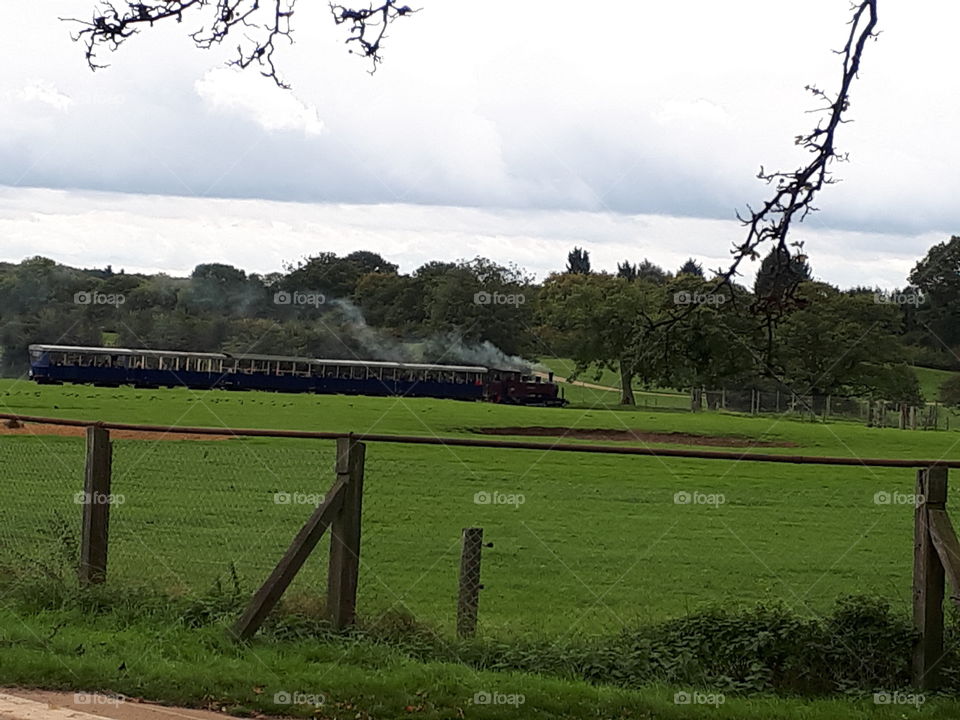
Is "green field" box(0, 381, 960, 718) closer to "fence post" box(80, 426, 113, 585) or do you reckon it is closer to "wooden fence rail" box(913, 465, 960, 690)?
"fence post" box(80, 426, 113, 585)

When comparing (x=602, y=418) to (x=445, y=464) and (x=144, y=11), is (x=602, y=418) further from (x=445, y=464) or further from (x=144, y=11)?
(x=144, y=11)

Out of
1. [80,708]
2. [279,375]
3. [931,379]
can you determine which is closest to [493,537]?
[80,708]

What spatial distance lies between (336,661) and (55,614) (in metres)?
2.28

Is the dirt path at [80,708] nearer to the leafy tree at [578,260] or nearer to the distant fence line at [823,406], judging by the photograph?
the distant fence line at [823,406]

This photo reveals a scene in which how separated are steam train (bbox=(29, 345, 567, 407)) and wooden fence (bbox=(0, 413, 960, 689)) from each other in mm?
60527

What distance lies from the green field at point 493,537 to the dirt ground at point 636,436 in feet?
37.7

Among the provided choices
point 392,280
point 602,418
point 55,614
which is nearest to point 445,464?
point 55,614

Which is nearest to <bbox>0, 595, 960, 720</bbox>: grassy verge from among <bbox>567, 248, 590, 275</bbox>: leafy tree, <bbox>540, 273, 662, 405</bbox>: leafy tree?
<bbox>540, 273, 662, 405</bbox>: leafy tree

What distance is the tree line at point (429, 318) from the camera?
212ft

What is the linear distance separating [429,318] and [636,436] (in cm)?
4862

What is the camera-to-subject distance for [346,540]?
8719 millimetres

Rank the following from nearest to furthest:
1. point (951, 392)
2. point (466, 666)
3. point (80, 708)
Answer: point (80, 708)
point (466, 666)
point (951, 392)

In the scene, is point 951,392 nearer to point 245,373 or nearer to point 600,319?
point 600,319

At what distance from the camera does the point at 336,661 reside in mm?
8141
